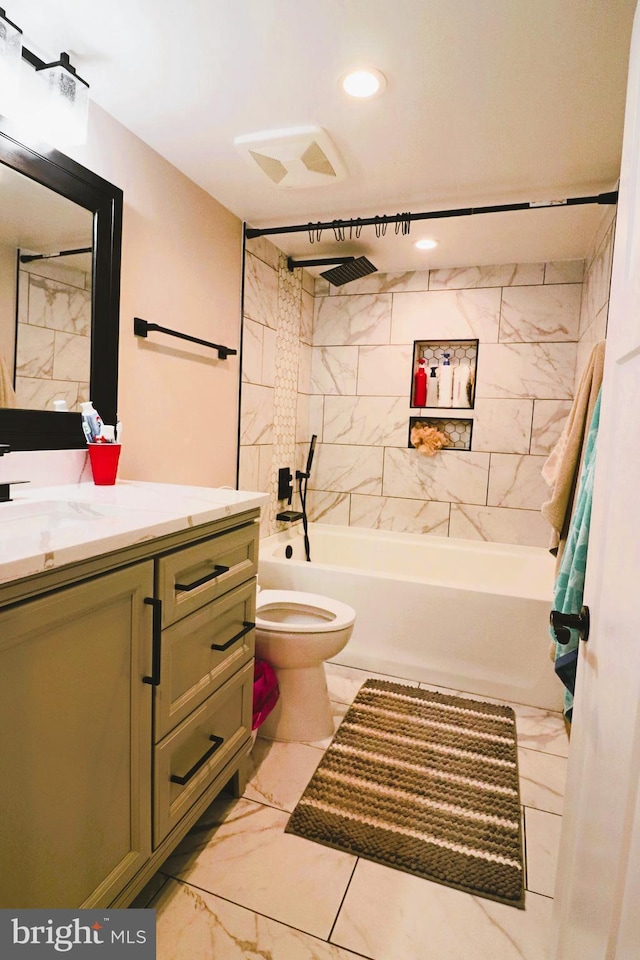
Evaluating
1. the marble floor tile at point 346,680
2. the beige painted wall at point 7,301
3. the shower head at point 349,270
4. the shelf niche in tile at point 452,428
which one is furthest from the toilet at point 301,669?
the shower head at point 349,270

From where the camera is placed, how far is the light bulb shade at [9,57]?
1.29m

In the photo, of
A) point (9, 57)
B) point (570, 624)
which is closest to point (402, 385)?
point (9, 57)

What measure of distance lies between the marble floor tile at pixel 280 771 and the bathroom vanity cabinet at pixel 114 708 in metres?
0.31

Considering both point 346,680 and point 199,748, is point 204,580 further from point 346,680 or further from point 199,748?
point 346,680

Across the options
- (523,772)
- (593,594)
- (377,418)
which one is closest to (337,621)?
(523,772)

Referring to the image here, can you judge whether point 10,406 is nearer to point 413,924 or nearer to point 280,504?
point 413,924

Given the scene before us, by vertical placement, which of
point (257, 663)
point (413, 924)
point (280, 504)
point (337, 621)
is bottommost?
point (413, 924)

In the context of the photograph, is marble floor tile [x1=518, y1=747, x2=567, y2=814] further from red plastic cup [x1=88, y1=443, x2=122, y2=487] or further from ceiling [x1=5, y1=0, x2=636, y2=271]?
ceiling [x1=5, y1=0, x2=636, y2=271]

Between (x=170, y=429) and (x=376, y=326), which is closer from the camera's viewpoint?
(x=170, y=429)

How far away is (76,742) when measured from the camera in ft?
3.13

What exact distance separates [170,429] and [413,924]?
187 cm

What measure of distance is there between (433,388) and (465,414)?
10.9 inches

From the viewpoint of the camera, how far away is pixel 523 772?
1900 mm

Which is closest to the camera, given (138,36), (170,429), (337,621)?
(138,36)
